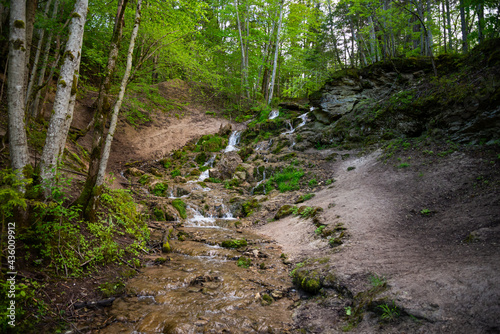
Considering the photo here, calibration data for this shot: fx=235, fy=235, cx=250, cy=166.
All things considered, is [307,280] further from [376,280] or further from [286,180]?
[286,180]

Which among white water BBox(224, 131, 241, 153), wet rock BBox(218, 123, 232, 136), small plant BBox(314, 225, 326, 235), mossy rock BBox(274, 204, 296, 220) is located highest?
wet rock BBox(218, 123, 232, 136)

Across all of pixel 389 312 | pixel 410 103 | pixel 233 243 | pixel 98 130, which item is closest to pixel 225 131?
pixel 410 103

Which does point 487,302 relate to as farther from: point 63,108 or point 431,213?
point 63,108

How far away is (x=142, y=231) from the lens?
6.34 m

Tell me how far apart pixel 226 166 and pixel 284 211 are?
6.33 m

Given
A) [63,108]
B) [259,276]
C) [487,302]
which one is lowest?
[259,276]

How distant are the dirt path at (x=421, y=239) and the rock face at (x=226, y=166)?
595cm

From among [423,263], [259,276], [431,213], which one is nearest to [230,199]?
[259,276]

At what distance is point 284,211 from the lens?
979 cm

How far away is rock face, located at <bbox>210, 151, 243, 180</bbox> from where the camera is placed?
47.8 ft

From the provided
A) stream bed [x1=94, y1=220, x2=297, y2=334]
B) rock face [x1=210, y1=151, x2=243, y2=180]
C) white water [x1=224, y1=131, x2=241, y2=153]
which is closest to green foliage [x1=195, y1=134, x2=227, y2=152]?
white water [x1=224, y1=131, x2=241, y2=153]

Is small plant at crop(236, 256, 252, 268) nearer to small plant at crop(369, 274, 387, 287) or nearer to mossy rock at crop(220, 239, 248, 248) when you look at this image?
mossy rock at crop(220, 239, 248, 248)

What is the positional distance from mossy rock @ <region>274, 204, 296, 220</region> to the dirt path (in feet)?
1.48

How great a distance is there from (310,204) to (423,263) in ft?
18.5
